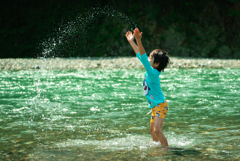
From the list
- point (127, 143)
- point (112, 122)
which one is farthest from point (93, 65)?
point (127, 143)

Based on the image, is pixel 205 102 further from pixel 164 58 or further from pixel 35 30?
pixel 35 30

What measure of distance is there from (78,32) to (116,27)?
3.58 metres

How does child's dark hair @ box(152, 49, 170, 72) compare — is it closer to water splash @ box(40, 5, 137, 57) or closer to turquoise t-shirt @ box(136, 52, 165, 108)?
turquoise t-shirt @ box(136, 52, 165, 108)

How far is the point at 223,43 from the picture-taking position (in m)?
28.9

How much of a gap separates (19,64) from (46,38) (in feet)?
25.6

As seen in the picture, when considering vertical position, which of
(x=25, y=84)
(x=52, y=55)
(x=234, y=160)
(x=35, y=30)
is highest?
(x=35, y=30)

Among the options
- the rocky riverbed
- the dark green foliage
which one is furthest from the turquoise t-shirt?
the dark green foliage

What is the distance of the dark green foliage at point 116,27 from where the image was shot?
2745cm

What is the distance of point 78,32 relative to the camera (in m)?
29.4

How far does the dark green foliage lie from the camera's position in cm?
2745

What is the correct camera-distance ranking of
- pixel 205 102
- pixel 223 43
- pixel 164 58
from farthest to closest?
1. pixel 223 43
2. pixel 205 102
3. pixel 164 58

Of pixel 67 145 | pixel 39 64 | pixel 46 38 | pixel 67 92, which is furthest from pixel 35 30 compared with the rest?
pixel 67 145

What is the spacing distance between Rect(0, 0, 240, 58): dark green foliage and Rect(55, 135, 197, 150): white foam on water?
21.3 meters

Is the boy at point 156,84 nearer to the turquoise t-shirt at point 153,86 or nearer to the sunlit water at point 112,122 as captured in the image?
the turquoise t-shirt at point 153,86
